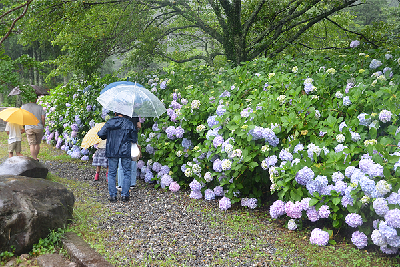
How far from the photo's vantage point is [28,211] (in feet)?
10.0

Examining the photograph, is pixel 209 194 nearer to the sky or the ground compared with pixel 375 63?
nearer to the ground

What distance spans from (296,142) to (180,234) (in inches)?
64.7

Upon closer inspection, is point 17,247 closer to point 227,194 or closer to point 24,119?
point 227,194

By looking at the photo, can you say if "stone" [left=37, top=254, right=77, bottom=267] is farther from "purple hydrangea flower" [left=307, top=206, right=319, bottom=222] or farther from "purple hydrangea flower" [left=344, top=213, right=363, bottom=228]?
"purple hydrangea flower" [left=344, top=213, right=363, bottom=228]

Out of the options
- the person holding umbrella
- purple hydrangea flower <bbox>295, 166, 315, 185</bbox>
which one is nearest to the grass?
purple hydrangea flower <bbox>295, 166, 315, 185</bbox>

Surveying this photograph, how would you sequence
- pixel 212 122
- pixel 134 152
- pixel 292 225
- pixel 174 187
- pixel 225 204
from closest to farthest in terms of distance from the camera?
pixel 292 225 → pixel 225 204 → pixel 212 122 → pixel 134 152 → pixel 174 187

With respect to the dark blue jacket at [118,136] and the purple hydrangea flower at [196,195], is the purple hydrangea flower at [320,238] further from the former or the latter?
the dark blue jacket at [118,136]

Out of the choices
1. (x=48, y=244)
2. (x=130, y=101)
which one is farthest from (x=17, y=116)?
(x=48, y=244)

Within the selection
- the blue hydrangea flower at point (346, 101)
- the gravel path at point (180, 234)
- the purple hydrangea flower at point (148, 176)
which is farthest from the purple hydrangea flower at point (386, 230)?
the purple hydrangea flower at point (148, 176)

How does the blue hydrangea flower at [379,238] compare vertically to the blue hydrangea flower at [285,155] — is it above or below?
below

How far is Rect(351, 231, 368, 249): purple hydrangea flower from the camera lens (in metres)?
2.92

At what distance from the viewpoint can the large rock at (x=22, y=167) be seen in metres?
4.79

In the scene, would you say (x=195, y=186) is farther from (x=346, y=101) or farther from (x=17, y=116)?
(x=17, y=116)

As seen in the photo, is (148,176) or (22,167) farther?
(148,176)
